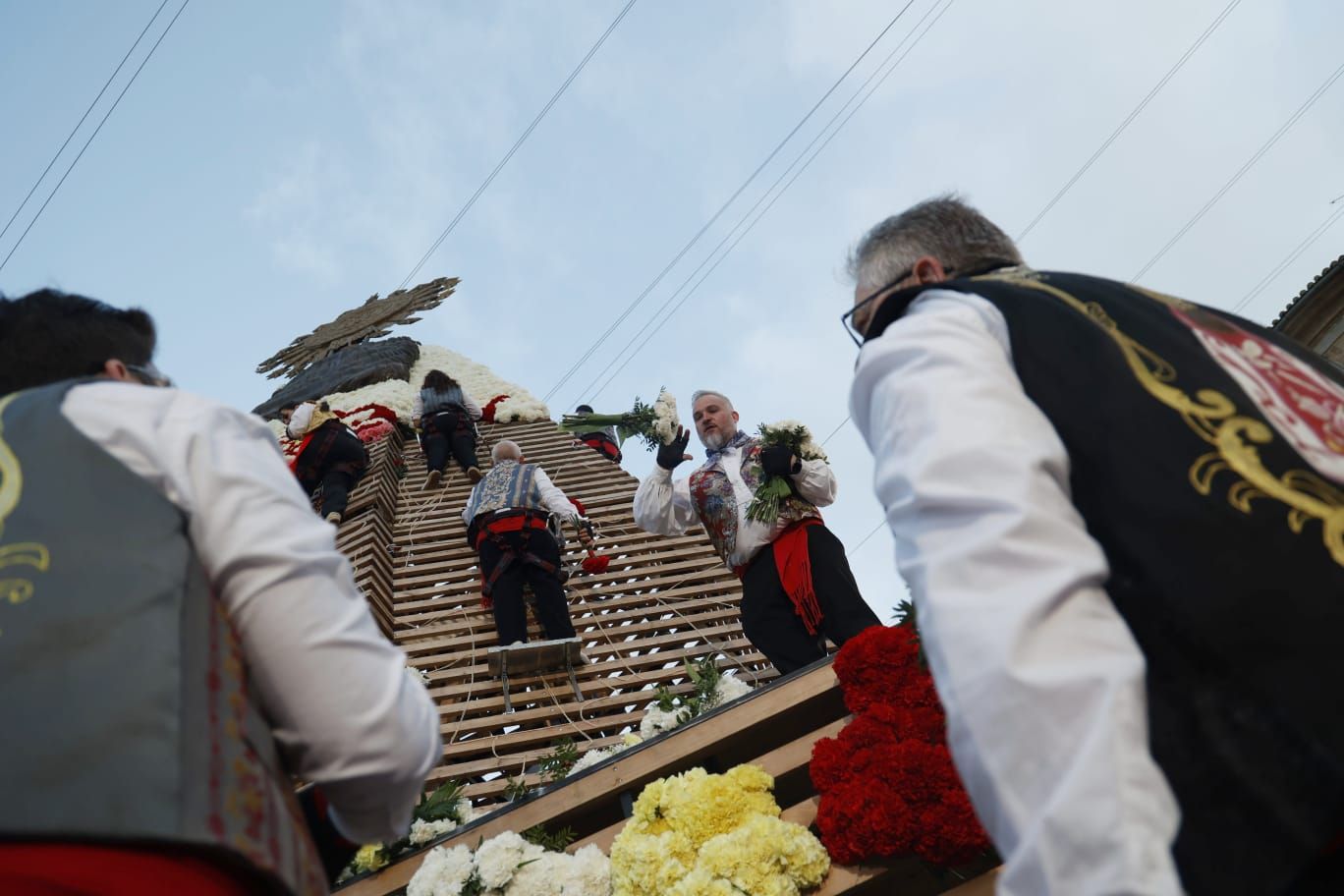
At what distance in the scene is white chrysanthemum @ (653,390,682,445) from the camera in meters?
5.11

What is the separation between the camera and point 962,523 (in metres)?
1.10

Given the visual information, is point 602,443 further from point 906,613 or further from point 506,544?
point 906,613

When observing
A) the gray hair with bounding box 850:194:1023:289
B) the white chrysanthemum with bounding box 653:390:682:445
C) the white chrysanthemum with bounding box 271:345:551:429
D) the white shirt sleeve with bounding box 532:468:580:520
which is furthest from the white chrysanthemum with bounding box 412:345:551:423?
the gray hair with bounding box 850:194:1023:289

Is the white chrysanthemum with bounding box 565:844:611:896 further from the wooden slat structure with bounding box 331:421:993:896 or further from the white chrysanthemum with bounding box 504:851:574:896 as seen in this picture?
the wooden slat structure with bounding box 331:421:993:896

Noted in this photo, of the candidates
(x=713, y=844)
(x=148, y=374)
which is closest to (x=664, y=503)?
(x=713, y=844)

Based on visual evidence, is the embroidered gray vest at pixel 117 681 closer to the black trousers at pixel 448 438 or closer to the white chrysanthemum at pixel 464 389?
the black trousers at pixel 448 438

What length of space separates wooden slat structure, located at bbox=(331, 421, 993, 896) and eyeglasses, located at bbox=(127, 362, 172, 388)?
176cm

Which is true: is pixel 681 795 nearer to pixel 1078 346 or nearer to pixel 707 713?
pixel 707 713

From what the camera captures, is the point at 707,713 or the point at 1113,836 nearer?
the point at 1113,836

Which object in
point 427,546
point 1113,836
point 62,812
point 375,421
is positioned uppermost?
point 375,421

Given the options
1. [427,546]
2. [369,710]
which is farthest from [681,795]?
[427,546]

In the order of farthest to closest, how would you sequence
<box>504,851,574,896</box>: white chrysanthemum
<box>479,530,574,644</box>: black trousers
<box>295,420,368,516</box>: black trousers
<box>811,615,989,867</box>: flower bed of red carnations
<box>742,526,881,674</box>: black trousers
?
<box>295,420,368,516</box>: black trousers → <box>479,530,574,644</box>: black trousers → <box>742,526,881,674</box>: black trousers → <box>504,851,574,896</box>: white chrysanthemum → <box>811,615,989,867</box>: flower bed of red carnations

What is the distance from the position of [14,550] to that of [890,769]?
191 cm

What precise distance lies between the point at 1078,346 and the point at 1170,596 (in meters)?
0.33
